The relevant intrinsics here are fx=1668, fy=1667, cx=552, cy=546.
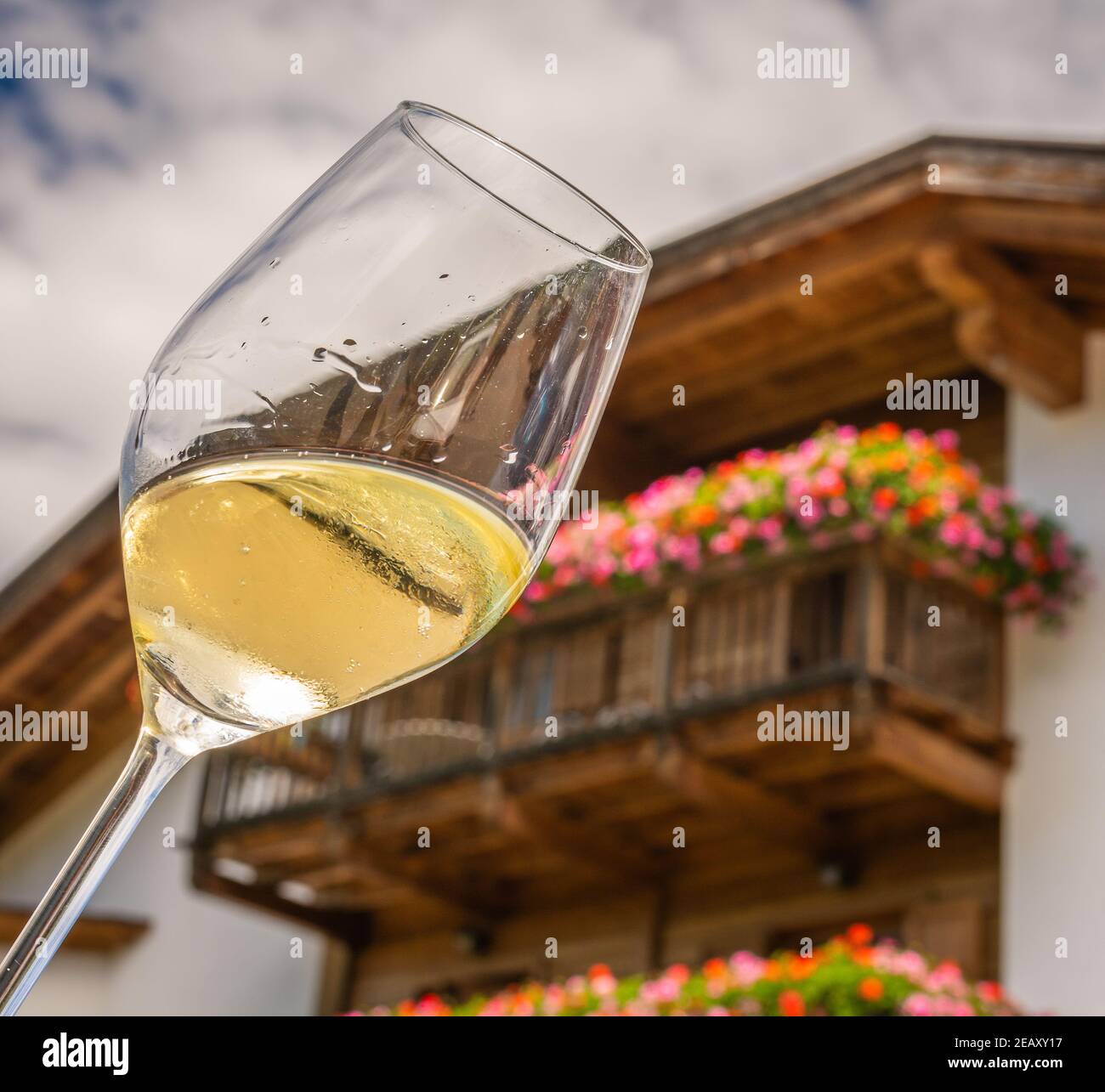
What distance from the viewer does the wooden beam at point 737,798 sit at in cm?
834

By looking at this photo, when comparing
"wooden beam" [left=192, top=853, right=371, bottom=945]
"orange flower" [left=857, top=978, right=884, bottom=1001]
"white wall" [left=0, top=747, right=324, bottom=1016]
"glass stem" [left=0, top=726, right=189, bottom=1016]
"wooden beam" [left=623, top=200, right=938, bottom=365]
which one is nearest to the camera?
"glass stem" [left=0, top=726, right=189, bottom=1016]

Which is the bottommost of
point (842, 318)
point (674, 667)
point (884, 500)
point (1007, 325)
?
point (674, 667)

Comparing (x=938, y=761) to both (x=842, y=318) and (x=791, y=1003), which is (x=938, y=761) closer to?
(x=791, y=1003)

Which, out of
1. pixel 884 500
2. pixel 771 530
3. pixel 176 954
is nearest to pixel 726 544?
pixel 771 530

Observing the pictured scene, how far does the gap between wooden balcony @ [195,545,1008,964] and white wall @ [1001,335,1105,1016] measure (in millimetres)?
200

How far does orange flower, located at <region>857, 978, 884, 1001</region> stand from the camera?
6.77m

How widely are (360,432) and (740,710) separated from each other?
755 cm

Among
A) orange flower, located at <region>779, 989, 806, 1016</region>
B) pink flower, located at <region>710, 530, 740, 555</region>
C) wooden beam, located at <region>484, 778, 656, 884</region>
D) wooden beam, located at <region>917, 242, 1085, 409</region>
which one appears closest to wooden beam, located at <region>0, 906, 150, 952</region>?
wooden beam, located at <region>484, 778, 656, 884</region>

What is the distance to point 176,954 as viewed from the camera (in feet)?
40.4

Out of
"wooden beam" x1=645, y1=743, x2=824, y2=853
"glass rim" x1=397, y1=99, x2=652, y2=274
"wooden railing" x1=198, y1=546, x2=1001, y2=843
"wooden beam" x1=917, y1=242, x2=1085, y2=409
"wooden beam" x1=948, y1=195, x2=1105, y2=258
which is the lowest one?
"glass rim" x1=397, y1=99, x2=652, y2=274

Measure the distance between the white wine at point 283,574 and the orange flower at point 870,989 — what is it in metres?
6.32

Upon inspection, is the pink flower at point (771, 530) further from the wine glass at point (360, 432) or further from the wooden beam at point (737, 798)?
the wine glass at point (360, 432)

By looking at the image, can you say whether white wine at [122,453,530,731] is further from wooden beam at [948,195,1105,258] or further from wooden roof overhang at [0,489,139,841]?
wooden roof overhang at [0,489,139,841]

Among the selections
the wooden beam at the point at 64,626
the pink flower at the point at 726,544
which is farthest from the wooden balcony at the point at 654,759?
the wooden beam at the point at 64,626
